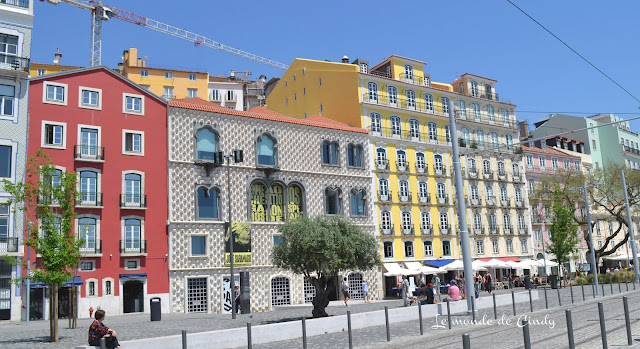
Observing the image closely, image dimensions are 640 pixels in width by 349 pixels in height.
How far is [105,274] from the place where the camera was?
108ft

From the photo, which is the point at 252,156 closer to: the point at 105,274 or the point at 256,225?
the point at 256,225

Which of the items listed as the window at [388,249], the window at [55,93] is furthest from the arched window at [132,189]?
the window at [388,249]

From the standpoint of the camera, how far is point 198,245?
3647cm

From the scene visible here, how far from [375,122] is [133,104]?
2015 centimetres

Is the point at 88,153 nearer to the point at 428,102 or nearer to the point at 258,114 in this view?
the point at 258,114

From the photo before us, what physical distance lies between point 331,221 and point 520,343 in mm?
12082

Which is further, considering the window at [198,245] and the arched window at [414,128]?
the arched window at [414,128]

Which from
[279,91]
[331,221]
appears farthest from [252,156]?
[279,91]

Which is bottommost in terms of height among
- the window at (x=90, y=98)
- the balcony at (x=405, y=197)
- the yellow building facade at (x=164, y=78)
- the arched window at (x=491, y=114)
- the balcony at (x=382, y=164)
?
the balcony at (x=405, y=197)

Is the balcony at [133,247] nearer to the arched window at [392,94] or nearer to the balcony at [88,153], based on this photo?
the balcony at [88,153]

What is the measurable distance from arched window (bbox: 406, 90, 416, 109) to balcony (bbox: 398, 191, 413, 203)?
7.93 m

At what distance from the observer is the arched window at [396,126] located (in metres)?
49.3

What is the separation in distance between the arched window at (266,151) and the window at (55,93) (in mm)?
12674

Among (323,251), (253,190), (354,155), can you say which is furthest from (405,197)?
(323,251)
